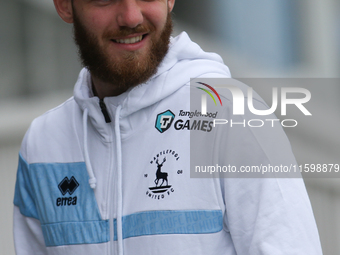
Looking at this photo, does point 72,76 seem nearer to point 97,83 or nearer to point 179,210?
point 97,83

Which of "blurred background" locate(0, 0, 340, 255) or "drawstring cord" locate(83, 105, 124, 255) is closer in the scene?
"drawstring cord" locate(83, 105, 124, 255)

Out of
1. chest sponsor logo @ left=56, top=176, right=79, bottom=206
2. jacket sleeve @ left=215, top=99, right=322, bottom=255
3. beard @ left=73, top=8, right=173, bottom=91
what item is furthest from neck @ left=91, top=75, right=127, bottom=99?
jacket sleeve @ left=215, top=99, right=322, bottom=255

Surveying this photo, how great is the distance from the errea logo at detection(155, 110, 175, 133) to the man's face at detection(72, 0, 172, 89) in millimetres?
170

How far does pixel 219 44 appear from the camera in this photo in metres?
6.44

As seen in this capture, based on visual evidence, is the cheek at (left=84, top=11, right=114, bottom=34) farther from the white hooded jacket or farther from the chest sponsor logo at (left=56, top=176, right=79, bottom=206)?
the chest sponsor logo at (left=56, top=176, right=79, bottom=206)

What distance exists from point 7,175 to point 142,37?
344cm

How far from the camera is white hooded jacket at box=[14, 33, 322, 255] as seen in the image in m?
1.98

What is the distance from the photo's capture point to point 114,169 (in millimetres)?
2271

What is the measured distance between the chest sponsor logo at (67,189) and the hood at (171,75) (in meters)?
0.31

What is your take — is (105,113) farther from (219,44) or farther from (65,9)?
(219,44)

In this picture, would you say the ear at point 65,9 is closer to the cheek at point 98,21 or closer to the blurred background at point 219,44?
the cheek at point 98,21

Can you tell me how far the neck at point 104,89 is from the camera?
2400 millimetres

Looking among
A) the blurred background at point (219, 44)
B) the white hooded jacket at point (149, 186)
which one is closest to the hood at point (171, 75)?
the white hooded jacket at point (149, 186)

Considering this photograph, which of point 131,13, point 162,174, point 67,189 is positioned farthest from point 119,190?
point 131,13
